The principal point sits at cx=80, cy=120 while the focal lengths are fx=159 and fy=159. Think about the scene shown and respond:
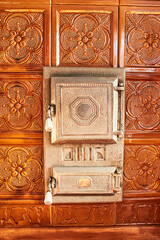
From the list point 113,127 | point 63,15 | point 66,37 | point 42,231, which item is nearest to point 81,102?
point 113,127

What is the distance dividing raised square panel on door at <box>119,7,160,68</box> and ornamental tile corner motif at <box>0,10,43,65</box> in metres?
0.50

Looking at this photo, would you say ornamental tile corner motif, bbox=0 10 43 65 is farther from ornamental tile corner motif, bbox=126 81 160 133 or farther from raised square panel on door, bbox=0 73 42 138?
ornamental tile corner motif, bbox=126 81 160 133

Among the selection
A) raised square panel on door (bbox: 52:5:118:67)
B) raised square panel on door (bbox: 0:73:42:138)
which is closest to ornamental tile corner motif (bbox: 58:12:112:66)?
raised square panel on door (bbox: 52:5:118:67)

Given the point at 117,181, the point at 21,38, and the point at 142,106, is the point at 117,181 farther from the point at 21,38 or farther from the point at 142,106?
the point at 21,38

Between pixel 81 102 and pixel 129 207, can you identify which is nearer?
pixel 81 102

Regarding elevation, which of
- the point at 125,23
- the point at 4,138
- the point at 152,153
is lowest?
the point at 152,153

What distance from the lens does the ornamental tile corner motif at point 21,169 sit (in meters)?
1.01

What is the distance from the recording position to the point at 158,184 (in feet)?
3.45

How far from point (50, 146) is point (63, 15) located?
0.80 metres

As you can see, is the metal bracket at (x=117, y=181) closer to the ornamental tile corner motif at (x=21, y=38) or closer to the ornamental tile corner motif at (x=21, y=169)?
the ornamental tile corner motif at (x=21, y=169)

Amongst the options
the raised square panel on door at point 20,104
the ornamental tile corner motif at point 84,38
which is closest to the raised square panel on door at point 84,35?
the ornamental tile corner motif at point 84,38

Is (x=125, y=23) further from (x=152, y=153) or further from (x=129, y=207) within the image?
(x=129, y=207)

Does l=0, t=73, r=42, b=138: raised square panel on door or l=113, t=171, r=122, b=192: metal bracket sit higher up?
l=0, t=73, r=42, b=138: raised square panel on door

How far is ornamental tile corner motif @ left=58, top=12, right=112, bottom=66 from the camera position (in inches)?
37.6
